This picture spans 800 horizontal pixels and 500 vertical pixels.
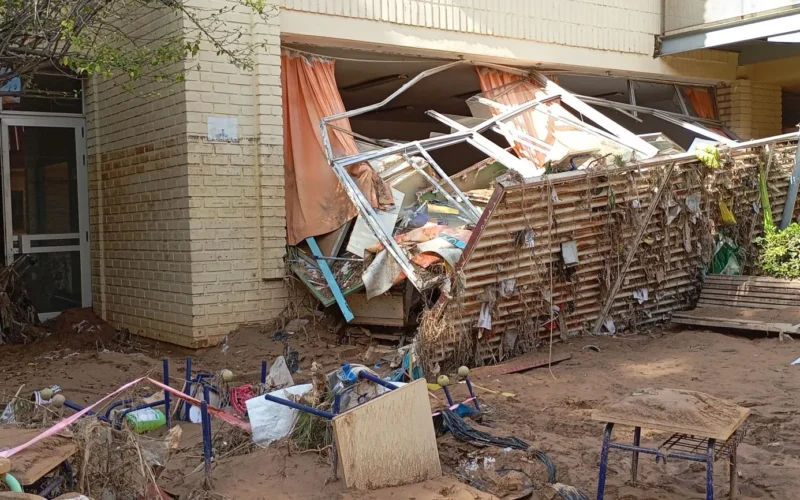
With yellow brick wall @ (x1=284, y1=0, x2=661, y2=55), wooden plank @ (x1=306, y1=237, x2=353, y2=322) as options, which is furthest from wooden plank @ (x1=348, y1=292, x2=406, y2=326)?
yellow brick wall @ (x1=284, y1=0, x2=661, y2=55)

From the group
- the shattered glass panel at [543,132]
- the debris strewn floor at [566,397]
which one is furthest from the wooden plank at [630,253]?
the shattered glass panel at [543,132]

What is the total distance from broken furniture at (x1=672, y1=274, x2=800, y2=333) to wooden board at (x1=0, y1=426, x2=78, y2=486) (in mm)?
7421

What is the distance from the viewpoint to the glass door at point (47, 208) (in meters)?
9.48

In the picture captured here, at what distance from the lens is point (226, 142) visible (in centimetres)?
807

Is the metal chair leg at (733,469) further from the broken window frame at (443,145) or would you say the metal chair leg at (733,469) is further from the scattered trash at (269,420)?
the broken window frame at (443,145)

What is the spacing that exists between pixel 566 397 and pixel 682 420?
8.37ft

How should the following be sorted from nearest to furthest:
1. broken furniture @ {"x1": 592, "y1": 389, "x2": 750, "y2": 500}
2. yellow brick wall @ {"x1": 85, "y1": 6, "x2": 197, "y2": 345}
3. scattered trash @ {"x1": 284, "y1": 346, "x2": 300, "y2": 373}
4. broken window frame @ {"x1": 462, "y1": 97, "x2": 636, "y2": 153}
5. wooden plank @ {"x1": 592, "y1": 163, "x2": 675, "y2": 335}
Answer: broken furniture @ {"x1": 592, "y1": 389, "x2": 750, "y2": 500} < scattered trash @ {"x1": 284, "y1": 346, "x2": 300, "y2": 373} < yellow brick wall @ {"x1": 85, "y1": 6, "x2": 197, "y2": 345} < wooden plank @ {"x1": 592, "y1": 163, "x2": 675, "y2": 335} < broken window frame @ {"x1": 462, "y1": 97, "x2": 636, "y2": 153}

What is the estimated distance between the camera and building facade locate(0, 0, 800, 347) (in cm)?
800

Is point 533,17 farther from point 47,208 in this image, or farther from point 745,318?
point 47,208

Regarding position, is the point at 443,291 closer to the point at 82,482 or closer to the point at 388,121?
the point at 82,482

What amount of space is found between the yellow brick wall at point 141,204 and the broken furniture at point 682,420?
5.06 m

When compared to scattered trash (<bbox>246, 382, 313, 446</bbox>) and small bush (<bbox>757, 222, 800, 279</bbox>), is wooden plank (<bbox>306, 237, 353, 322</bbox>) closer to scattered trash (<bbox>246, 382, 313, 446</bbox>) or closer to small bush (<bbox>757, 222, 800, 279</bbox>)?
scattered trash (<bbox>246, 382, 313, 446</bbox>)

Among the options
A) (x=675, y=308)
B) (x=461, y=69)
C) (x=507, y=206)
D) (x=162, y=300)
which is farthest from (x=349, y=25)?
(x=675, y=308)

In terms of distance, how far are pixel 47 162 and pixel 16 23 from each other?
14.0 feet
